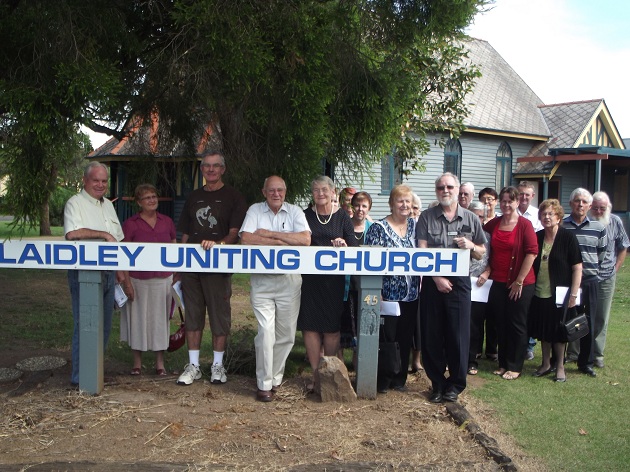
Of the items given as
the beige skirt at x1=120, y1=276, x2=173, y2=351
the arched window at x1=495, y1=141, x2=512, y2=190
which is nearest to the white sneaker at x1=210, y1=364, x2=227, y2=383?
the beige skirt at x1=120, y1=276, x2=173, y2=351

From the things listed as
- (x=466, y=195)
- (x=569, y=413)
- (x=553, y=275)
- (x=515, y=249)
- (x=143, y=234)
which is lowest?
(x=569, y=413)

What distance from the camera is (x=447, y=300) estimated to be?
576 cm

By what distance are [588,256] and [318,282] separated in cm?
312

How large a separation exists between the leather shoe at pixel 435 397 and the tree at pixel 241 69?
2591mm

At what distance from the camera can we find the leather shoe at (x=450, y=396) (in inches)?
226

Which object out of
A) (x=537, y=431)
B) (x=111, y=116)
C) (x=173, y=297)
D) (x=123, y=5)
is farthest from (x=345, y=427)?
(x=123, y=5)

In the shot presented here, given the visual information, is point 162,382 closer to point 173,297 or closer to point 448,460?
point 173,297

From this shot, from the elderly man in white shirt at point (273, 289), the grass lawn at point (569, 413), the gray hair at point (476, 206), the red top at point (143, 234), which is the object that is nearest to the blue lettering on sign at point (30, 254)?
the red top at point (143, 234)

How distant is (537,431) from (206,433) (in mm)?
2579

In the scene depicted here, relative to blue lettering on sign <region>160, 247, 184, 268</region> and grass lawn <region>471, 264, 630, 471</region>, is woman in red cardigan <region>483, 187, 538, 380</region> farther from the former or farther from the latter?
blue lettering on sign <region>160, 247, 184, 268</region>

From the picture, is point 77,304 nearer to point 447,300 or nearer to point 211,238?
point 211,238

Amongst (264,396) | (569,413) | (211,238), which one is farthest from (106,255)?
(569,413)

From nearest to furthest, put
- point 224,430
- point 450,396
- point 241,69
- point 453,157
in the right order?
point 224,430, point 241,69, point 450,396, point 453,157

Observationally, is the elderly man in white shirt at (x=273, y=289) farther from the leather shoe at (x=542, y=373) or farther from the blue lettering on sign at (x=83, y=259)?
the leather shoe at (x=542, y=373)
